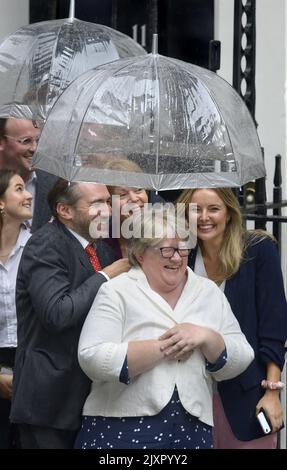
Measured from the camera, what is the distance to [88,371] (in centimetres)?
452

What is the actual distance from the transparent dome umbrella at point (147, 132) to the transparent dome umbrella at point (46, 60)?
70 cm

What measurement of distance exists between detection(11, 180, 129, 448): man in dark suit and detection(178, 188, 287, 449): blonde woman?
18.1 inches


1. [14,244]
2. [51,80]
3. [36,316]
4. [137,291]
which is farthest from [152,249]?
[51,80]

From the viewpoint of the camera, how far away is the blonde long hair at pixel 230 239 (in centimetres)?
495

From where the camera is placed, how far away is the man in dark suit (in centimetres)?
462

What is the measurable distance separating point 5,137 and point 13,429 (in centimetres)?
138

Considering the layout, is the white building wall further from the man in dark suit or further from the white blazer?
the white blazer

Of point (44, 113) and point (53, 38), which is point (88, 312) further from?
point (53, 38)

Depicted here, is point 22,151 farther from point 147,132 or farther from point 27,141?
point 147,132

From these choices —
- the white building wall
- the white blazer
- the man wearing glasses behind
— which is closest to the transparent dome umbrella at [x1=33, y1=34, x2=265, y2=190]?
the white blazer

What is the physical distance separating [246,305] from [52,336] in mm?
839

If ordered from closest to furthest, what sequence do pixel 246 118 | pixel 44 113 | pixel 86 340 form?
pixel 86 340, pixel 246 118, pixel 44 113

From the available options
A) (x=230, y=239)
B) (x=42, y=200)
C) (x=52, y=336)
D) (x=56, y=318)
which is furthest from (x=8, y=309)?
(x=230, y=239)

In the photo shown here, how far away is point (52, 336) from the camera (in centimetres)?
468
